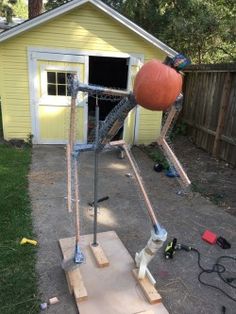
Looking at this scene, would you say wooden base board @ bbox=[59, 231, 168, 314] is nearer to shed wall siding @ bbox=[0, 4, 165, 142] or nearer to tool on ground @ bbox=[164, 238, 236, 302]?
tool on ground @ bbox=[164, 238, 236, 302]

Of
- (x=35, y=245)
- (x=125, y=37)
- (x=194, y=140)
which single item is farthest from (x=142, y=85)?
(x=194, y=140)

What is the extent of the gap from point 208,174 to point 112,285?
412cm

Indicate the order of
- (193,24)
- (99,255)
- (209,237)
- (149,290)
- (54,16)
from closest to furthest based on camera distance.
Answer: (149,290) → (99,255) → (209,237) → (54,16) → (193,24)

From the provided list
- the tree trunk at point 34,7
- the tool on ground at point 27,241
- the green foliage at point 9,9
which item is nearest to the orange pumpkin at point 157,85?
the tool on ground at point 27,241

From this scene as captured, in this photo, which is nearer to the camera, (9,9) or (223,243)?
(223,243)

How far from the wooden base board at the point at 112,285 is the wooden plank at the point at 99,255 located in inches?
1.6

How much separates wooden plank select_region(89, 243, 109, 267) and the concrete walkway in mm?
412

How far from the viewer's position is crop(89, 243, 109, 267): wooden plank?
11.1 ft

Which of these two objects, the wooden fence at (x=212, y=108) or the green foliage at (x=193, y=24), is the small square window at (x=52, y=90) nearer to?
the wooden fence at (x=212, y=108)

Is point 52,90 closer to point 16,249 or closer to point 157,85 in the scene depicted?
point 16,249

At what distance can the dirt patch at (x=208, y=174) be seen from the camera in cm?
545

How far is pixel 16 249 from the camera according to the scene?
3.69m

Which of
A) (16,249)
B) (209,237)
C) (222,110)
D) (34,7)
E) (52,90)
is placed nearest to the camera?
(16,249)

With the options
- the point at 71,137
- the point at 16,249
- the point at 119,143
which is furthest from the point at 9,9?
the point at 71,137
